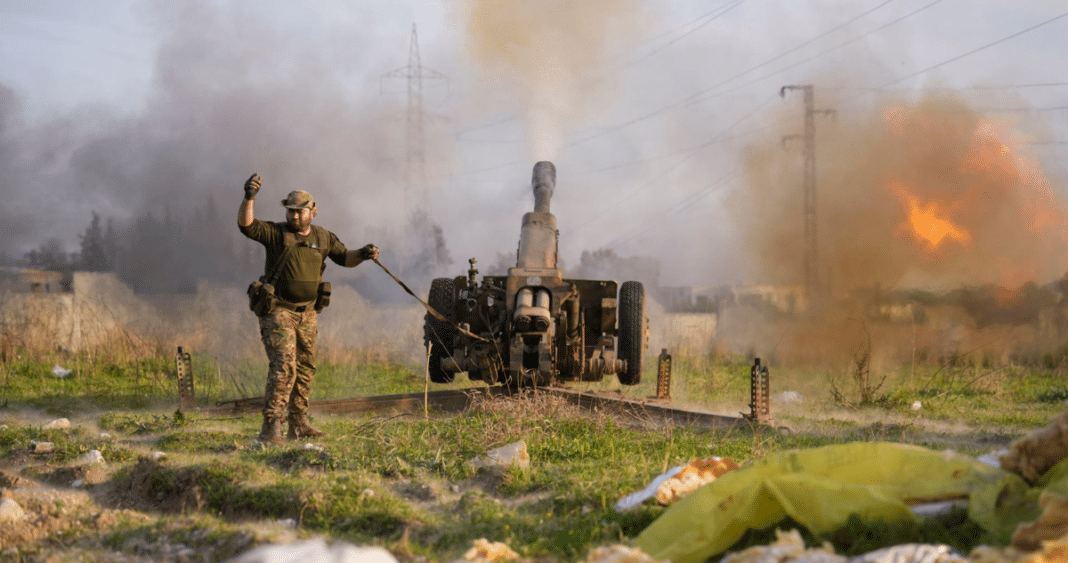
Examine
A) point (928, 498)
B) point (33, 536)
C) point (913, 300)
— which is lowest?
point (33, 536)

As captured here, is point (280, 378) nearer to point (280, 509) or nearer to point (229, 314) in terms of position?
point (280, 509)

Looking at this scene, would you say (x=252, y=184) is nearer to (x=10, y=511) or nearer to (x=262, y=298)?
(x=262, y=298)

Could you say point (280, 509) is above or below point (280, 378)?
below

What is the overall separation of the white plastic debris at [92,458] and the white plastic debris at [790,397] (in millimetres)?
8871

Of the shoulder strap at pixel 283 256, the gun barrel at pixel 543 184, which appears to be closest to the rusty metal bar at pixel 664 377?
the gun barrel at pixel 543 184

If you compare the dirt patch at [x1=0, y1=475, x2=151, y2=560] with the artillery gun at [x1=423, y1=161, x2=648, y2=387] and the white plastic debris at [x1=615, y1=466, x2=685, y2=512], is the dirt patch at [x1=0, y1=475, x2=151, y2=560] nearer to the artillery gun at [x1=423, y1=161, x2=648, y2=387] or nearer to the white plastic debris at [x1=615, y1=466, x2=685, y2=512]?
the white plastic debris at [x1=615, y1=466, x2=685, y2=512]

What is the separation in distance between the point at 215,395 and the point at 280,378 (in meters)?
5.16

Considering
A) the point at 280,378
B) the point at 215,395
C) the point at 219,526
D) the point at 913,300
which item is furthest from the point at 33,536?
the point at 913,300

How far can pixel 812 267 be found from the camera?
22.1m

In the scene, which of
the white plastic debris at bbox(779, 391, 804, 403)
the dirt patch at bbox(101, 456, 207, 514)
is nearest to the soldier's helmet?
the dirt patch at bbox(101, 456, 207, 514)

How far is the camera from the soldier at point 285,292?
7816 mm

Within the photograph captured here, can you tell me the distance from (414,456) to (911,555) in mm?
4248

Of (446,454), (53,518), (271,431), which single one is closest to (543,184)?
(271,431)

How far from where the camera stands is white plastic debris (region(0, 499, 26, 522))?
5.12 metres
